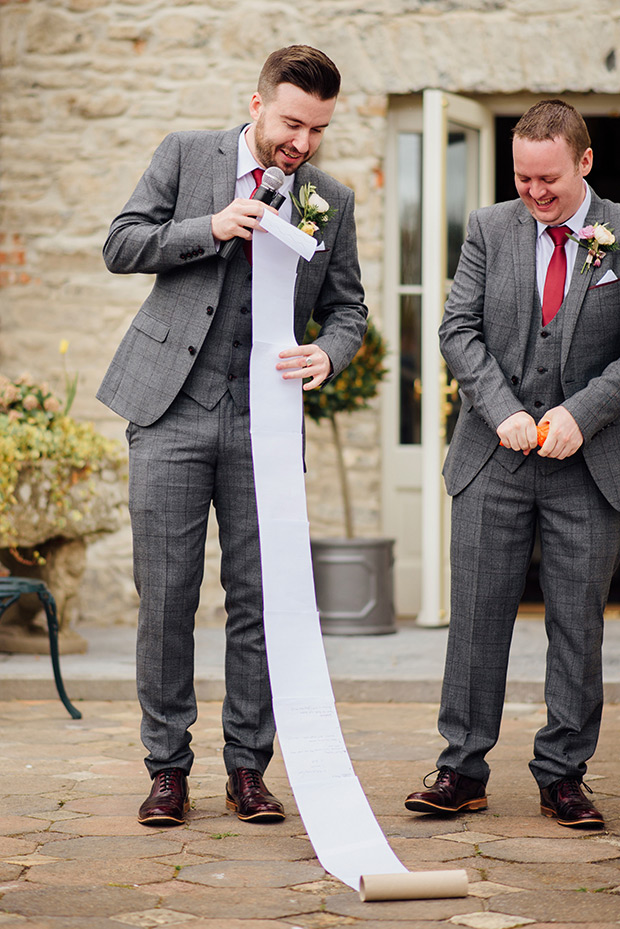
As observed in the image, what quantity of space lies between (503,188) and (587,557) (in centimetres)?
641

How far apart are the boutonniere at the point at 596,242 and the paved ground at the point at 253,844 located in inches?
52.7

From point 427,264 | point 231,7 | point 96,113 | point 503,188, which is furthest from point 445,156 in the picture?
point 503,188

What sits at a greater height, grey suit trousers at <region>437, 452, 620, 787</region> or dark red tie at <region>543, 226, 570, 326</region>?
dark red tie at <region>543, 226, 570, 326</region>

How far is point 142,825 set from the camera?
2975 mm

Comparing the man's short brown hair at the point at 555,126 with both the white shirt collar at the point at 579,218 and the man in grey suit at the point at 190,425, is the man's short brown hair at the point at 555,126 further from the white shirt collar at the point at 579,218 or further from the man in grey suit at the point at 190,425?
the man in grey suit at the point at 190,425

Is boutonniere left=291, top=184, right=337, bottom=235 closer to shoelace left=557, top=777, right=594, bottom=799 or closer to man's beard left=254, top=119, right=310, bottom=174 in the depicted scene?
man's beard left=254, top=119, right=310, bottom=174

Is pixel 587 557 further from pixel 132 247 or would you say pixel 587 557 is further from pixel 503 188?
pixel 503 188

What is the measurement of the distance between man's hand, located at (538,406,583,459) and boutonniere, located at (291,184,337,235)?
2.37 feet

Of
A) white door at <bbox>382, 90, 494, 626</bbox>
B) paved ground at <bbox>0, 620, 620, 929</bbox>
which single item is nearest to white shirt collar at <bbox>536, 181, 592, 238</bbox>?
paved ground at <bbox>0, 620, 620, 929</bbox>

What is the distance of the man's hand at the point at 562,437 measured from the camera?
289 centimetres

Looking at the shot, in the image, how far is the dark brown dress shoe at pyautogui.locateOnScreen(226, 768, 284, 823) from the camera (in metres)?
2.99

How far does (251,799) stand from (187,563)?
584 millimetres

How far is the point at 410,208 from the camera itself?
6539 millimetres

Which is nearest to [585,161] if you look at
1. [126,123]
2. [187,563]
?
[187,563]
